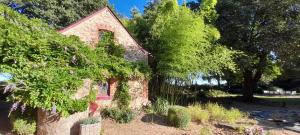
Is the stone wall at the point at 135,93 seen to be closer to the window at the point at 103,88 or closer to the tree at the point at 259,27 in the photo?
the window at the point at 103,88

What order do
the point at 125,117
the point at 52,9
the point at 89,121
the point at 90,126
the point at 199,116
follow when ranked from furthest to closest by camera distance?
Result: the point at 52,9 → the point at 199,116 → the point at 125,117 → the point at 89,121 → the point at 90,126

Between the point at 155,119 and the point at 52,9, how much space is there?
1525 centimetres

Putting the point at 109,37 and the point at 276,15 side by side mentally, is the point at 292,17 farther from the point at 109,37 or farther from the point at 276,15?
the point at 109,37

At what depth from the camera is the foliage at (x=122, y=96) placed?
42.5ft

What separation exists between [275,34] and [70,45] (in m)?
13.4

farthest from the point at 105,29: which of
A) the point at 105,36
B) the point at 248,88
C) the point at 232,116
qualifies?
the point at 248,88

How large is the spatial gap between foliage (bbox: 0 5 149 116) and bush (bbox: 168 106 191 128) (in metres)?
3.29

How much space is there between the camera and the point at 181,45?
42.0 ft

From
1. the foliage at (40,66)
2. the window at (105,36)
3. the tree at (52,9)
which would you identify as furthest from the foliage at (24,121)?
the tree at (52,9)

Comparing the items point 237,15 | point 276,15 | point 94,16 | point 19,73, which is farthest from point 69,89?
point 276,15

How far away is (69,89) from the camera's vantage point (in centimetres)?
890

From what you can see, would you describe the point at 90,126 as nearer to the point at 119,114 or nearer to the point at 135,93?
the point at 119,114

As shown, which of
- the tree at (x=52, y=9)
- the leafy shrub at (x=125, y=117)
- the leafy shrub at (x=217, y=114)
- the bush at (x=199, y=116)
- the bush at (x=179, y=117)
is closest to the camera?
the bush at (x=179, y=117)

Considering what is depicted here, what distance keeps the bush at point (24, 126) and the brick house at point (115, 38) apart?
12.5 feet
